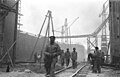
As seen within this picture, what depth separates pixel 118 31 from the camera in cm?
1552

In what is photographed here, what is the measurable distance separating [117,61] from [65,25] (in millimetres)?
77791

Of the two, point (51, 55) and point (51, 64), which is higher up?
point (51, 55)

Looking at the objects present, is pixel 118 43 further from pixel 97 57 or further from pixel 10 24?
pixel 10 24

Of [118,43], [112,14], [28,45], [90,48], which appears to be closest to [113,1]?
[112,14]

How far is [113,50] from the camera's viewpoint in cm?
1558

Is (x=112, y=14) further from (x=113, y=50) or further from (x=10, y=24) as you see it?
(x=10, y=24)

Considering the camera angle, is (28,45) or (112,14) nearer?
(112,14)

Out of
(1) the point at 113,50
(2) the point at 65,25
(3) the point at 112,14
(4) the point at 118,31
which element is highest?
(2) the point at 65,25

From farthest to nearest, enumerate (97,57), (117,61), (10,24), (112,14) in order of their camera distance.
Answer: (10,24), (112,14), (117,61), (97,57)

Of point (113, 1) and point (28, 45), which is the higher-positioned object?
point (113, 1)

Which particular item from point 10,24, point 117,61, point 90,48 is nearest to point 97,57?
point 117,61

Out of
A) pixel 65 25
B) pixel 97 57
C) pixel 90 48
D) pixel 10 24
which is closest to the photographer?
pixel 97 57

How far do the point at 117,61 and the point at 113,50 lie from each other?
1550mm

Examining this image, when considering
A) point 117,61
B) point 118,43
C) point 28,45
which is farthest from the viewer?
point 28,45
